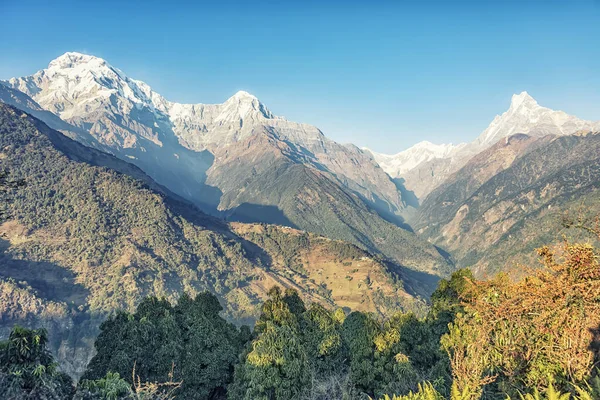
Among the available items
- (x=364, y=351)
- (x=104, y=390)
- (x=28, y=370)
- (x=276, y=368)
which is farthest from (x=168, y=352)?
(x=364, y=351)

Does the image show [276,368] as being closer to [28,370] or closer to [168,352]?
[168,352]

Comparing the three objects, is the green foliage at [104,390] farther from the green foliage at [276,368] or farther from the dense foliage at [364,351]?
the green foliage at [276,368]

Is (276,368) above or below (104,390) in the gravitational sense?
Result: above

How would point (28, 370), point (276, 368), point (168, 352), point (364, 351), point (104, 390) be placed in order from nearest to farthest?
point (28, 370), point (104, 390), point (276, 368), point (168, 352), point (364, 351)

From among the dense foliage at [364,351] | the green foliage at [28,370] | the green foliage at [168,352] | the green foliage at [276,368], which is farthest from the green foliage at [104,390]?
the green foliage at [168,352]

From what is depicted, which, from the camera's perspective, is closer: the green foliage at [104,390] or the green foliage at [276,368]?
the green foliage at [104,390]

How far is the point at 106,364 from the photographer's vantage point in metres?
39.1

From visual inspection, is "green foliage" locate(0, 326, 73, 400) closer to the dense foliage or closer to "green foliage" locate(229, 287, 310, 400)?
the dense foliage

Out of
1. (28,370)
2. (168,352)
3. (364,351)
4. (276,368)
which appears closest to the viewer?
(28,370)

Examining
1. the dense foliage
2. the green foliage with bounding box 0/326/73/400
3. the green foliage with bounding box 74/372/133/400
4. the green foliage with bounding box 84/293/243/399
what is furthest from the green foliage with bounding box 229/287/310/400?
the green foliage with bounding box 0/326/73/400

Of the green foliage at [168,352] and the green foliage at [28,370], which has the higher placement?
the green foliage at [28,370]

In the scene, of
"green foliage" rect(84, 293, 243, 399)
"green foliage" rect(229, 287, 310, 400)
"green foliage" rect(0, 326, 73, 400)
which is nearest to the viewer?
"green foliage" rect(0, 326, 73, 400)

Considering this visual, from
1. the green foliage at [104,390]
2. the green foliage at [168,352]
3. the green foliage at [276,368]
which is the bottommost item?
the green foliage at [168,352]

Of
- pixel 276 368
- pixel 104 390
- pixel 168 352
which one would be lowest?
pixel 168 352
